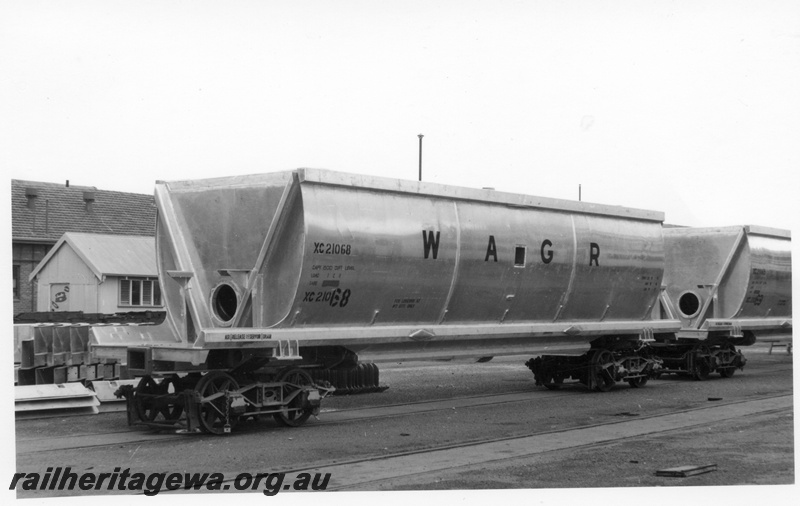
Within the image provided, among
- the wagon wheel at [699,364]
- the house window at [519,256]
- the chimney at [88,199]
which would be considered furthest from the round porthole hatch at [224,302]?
the chimney at [88,199]

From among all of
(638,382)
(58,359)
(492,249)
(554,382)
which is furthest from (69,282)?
(492,249)

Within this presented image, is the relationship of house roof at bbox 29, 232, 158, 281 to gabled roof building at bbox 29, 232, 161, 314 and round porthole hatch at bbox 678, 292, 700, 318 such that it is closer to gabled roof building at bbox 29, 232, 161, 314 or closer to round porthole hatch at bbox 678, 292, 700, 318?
gabled roof building at bbox 29, 232, 161, 314

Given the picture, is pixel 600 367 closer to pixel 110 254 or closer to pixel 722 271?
pixel 722 271

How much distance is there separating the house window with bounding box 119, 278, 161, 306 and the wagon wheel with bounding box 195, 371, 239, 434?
886 inches

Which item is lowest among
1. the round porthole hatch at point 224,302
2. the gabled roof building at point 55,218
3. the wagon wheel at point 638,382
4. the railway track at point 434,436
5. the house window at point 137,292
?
the wagon wheel at point 638,382

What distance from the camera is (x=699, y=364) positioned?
2216 centimetres

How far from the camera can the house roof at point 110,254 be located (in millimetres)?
34344

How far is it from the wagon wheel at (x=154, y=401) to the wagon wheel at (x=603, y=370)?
Answer: 28.7 ft

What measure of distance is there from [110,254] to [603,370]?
21674 millimetres

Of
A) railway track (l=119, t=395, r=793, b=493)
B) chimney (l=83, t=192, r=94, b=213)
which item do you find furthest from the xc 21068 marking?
chimney (l=83, t=192, r=94, b=213)

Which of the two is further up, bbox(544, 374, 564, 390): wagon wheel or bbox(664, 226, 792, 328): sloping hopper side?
bbox(664, 226, 792, 328): sloping hopper side

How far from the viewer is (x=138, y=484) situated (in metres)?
9.32

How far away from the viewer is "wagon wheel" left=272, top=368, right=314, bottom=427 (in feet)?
44.3

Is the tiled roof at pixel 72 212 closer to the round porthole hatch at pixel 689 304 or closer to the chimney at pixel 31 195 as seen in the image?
the chimney at pixel 31 195
